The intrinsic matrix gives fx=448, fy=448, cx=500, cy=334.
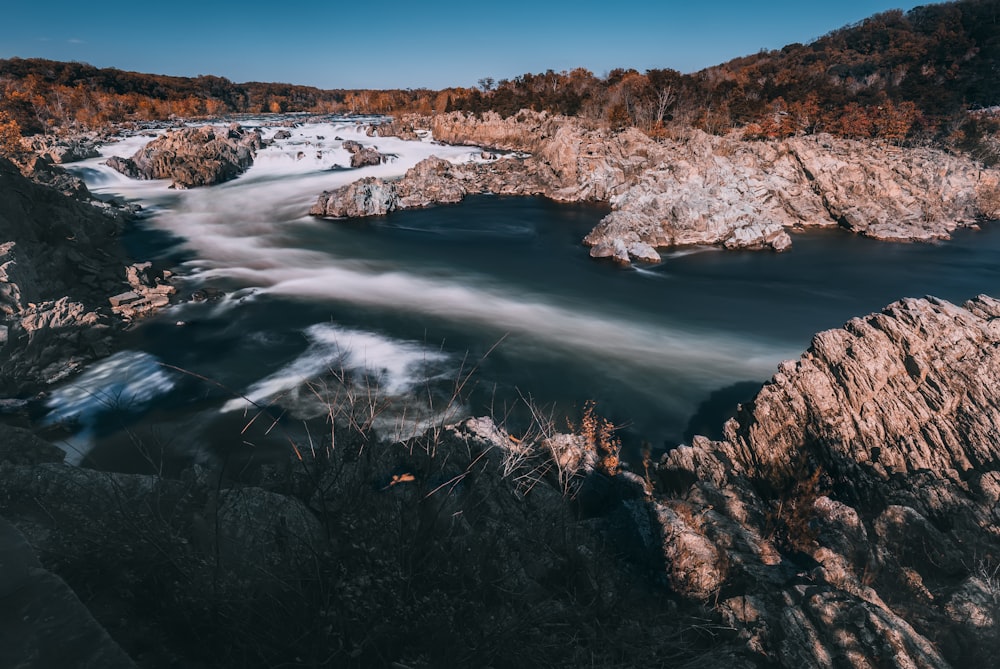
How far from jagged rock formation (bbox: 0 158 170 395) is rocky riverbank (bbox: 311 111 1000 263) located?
57.7 ft

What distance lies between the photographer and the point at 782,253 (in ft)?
97.0

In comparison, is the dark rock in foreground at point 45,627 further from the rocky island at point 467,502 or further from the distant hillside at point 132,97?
the distant hillside at point 132,97

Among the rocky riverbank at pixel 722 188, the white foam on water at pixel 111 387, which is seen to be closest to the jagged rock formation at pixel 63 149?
the rocky riverbank at pixel 722 188

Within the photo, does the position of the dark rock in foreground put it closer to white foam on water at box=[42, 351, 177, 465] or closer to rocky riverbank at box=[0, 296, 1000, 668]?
rocky riverbank at box=[0, 296, 1000, 668]

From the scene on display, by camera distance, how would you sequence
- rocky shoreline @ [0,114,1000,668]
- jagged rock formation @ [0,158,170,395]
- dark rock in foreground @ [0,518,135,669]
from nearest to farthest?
dark rock in foreground @ [0,518,135,669], rocky shoreline @ [0,114,1000,668], jagged rock formation @ [0,158,170,395]

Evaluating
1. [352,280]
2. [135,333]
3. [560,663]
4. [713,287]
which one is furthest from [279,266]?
[560,663]

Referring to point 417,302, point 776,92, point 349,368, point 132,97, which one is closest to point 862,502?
point 349,368

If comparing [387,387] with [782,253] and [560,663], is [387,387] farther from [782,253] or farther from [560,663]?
[782,253]

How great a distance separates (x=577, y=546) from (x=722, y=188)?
34.0 meters

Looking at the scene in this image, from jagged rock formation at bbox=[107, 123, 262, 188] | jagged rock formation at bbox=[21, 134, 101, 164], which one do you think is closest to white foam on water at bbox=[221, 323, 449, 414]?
jagged rock formation at bbox=[107, 123, 262, 188]

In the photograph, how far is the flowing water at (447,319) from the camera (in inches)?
486

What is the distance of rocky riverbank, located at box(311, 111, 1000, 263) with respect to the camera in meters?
30.8

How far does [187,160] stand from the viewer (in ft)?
135

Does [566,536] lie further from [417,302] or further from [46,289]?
[46,289]
